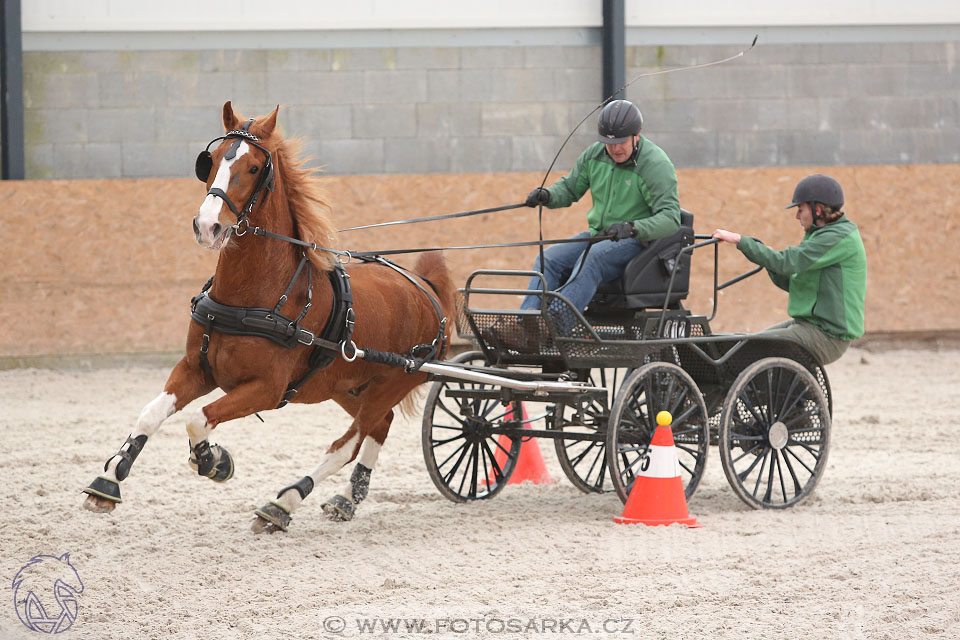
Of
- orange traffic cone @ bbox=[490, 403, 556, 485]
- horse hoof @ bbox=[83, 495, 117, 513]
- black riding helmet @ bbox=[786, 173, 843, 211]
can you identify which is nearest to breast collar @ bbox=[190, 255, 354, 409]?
horse hoof @ bbox=[83, 495, 117, 513]

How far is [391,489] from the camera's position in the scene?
237 inches

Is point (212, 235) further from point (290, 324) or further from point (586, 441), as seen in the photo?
point (586, 441)

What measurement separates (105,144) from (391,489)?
6393 millimetres

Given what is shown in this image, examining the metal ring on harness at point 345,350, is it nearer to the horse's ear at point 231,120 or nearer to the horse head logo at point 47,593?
the horse's ear at point 231,120

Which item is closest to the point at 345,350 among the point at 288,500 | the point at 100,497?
the point at 288,500

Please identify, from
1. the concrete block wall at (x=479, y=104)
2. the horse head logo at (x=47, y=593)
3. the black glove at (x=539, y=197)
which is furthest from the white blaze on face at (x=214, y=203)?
the concrete block wall at (x=479, y=104)

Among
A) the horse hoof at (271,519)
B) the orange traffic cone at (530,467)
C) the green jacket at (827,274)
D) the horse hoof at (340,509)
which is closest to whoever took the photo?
the horse hoof at (271,519)

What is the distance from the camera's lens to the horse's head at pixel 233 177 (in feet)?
13.4

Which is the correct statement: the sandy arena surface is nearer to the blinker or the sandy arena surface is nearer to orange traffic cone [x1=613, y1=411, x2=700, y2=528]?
orange traffic cone [x1=613, y1=411, x2=700, y2=528]

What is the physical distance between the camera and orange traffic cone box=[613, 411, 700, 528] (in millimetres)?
5008

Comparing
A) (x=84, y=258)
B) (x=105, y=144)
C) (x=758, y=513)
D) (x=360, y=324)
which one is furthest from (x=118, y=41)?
(x=758, y=513)

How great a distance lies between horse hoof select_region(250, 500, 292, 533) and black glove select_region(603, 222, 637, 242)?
1933mm

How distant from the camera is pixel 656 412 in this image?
5406 mm

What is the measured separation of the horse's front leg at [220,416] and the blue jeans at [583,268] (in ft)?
4.63
